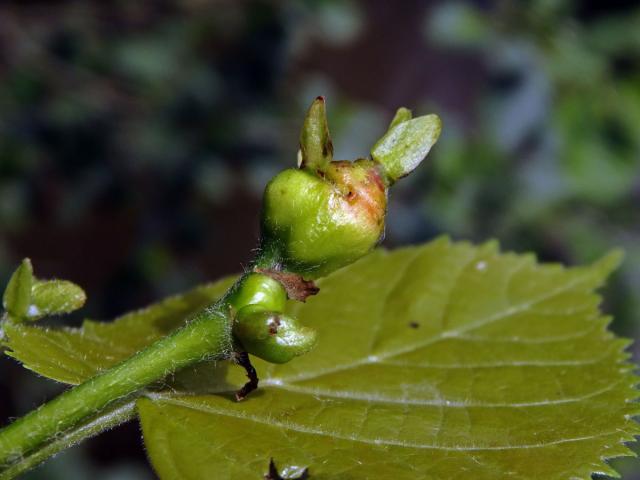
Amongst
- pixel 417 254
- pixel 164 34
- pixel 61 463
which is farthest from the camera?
pixel 164 34

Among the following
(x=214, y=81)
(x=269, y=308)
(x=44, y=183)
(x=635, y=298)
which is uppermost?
(x=214, y=81)

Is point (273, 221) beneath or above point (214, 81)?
beneath

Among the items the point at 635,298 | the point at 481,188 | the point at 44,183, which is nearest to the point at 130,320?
the point at 481,188

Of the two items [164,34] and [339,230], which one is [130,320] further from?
[164,34]

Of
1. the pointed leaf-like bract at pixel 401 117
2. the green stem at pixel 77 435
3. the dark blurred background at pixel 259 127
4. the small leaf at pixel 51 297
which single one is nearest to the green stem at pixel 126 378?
the green stem at pixel 77 435

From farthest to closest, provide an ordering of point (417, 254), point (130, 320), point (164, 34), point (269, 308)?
point (164, 34)
point (417, 254)
point (130, 320)
point (269, 308)

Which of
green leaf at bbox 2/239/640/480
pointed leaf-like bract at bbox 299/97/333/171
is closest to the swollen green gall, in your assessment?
pointed leaf-like bract at bbox 299/97/333/171

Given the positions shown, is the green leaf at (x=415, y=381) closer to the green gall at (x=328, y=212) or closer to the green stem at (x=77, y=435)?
the green stem at (x=77, y=435)

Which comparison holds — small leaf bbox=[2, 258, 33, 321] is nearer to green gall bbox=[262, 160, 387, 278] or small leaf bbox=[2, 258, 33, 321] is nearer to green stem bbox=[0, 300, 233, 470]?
green stem bbox=[0, 300, 233, 470]
